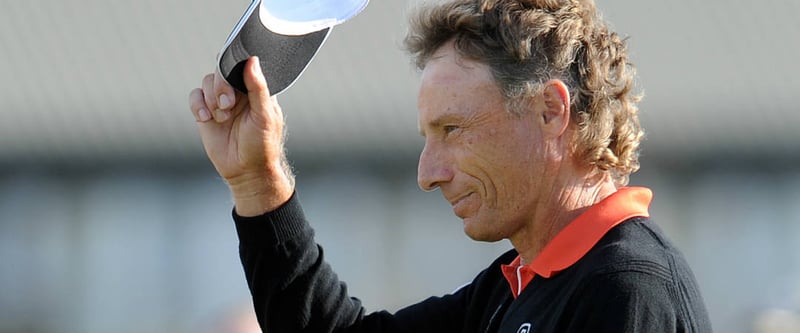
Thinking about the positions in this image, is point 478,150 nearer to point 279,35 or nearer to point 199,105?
point 279,35

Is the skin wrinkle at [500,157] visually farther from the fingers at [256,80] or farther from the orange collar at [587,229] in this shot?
the fingers at [256,80]

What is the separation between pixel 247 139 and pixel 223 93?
5.5 inches

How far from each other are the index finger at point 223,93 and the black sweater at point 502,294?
297 millimetres

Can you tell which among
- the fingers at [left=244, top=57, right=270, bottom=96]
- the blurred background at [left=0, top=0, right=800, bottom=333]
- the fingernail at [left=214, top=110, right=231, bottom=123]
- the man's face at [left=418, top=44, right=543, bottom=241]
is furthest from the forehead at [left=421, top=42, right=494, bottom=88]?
the blurred background at [left=0, top=0, right=800, bottom=333]

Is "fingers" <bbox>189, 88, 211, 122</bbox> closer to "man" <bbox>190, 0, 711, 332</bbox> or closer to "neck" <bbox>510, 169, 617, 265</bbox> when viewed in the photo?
"man" <bbox>190, 0, 711, 332</bbox>

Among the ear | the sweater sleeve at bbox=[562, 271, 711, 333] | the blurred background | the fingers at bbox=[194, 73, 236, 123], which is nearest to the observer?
the sweater sleeve at bbox=[562, 271, 711, 333]

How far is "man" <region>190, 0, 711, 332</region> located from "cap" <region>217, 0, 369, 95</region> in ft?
0.14

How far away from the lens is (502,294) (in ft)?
9.83

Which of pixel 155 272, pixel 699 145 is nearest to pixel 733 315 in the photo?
Answer: pixel 699 145

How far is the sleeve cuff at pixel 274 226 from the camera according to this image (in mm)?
3000

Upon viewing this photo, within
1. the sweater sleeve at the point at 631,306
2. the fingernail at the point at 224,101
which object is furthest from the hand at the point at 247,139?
the sweater sleeve at the point at 631,306

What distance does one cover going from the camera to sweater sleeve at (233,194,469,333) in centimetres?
301

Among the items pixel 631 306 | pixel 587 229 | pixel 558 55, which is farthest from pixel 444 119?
pixel 631 306

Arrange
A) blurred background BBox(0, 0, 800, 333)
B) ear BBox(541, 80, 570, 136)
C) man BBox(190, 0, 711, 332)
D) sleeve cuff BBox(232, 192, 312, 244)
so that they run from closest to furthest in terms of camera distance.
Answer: man BBox(190, 0, 711, 332)
ear BBox(541, 80, 570, 136)
sleeve cuff BBox(232, 192, 312, 244)
blurred background BBox(0, 0, 800, 333)
